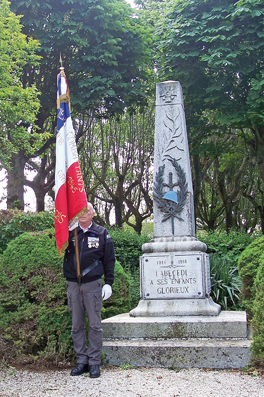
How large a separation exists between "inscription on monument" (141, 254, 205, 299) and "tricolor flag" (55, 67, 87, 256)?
78.6 inches

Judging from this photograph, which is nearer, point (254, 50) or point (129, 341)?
point (129, 341)

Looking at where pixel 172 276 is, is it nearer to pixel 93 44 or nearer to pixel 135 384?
pixel 135 384

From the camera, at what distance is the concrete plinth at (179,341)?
5035 mm

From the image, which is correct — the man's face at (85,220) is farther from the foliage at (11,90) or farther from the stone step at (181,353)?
the foliage at (11,90)

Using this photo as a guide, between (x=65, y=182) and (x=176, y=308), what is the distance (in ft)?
8.37

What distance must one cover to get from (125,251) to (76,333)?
709 cm

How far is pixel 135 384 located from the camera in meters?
4.46

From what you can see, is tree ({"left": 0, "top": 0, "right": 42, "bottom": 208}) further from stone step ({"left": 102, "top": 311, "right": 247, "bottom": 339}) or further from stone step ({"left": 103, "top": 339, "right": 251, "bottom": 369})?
stone step ({"left": 103, "top": 339, "right": 251, "bottom": 369})

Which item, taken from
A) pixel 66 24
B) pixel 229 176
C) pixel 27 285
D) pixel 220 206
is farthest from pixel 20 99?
pixel 220 206

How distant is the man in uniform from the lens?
472 centimetres

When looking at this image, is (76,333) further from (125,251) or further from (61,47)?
(61,47)

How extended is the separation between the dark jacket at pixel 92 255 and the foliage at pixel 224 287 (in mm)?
4224

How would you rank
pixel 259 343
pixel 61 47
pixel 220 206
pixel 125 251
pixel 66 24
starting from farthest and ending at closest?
pixel 220 206 < pixel 61 47 < pixel 66 24 < pixel 125 251 < pixel 259 343

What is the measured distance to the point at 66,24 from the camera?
552 inches
